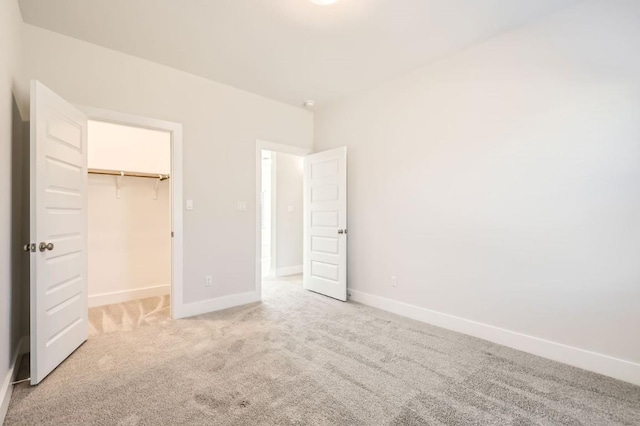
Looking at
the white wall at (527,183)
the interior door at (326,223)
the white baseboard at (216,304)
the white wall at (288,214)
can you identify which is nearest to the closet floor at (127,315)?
the white baseboard at (216,304)

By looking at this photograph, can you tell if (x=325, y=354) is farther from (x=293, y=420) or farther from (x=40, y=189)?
(x=40, y=189)

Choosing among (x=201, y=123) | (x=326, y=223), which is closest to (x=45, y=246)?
(x=201, y=123)

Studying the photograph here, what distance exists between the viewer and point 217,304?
354 centimetres

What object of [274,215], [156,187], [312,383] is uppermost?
[156,187]

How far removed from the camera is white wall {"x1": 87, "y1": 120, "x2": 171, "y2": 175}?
12.2 ft

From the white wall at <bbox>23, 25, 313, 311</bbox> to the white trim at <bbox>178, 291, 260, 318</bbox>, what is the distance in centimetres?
3

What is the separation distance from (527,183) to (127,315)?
4255 millimetres

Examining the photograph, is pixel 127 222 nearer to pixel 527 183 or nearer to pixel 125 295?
pixel 125 295

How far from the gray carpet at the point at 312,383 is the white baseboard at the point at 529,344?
79mm

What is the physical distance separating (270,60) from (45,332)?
2953 millimetres

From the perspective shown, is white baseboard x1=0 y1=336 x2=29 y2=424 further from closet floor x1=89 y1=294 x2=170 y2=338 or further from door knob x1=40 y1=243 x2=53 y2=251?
door knob x1=40 y1=243 x2=53 y2=251

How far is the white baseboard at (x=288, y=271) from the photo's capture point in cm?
553

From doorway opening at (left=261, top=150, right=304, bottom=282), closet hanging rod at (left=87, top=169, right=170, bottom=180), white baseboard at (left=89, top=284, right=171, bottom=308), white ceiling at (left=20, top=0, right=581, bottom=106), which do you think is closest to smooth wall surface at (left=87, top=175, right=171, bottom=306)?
white baseboard at (left=89, top=284, right=171, bottom=308)

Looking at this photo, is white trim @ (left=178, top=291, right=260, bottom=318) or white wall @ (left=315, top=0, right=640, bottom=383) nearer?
white wall @ (left=315, top=0, right=640, bottom=383)
